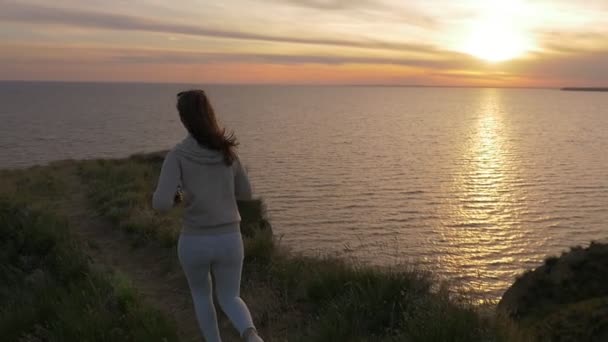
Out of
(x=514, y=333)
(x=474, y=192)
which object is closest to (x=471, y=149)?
(x=474, y=192)

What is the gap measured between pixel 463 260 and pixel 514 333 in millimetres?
15015

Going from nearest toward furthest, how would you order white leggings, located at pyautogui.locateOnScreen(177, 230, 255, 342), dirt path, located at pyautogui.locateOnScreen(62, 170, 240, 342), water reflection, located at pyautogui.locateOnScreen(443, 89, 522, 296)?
1. white leggings, located at pyautogui.locateOnScreen(177, 230, 255, 342)
2. dirt path, located at pyautogui.locateOnScreen(62, 170, 240, 342)
3. water reflection, located at pyautogui.locateOnScreen(443, 89, 522, 296)

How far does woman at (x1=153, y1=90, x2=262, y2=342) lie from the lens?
3.63 metres

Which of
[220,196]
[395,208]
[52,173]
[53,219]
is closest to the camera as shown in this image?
[220,196]

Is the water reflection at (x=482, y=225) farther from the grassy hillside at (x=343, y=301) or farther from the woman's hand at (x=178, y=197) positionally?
the woman's hand at (x=178, y=197)

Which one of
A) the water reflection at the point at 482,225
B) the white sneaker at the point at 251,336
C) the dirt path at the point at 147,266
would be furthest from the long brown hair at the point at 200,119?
the water reflection at the point at 482,225

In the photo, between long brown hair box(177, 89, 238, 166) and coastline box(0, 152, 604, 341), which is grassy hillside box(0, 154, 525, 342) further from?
long brown hair box(177, 89, 238, 166)

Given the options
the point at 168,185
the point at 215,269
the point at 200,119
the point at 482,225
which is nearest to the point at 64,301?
the point at 215,269

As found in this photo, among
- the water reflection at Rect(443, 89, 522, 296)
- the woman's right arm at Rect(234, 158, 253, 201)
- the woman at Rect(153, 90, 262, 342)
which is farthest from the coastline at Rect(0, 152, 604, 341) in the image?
the water reflection at Rect(443, 89, 522, 296)

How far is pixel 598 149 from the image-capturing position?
157 feet

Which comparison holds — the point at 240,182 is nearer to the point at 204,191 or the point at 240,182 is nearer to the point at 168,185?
the point at 204,191

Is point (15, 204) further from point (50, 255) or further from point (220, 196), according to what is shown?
point (220, 196)

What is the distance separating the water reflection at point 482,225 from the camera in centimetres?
1777

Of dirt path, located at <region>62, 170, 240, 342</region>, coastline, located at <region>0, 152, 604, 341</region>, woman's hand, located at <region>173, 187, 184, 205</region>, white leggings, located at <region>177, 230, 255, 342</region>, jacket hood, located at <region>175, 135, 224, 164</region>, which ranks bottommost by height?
dirt path, located at <region>62, 170, 240, 342</region>
